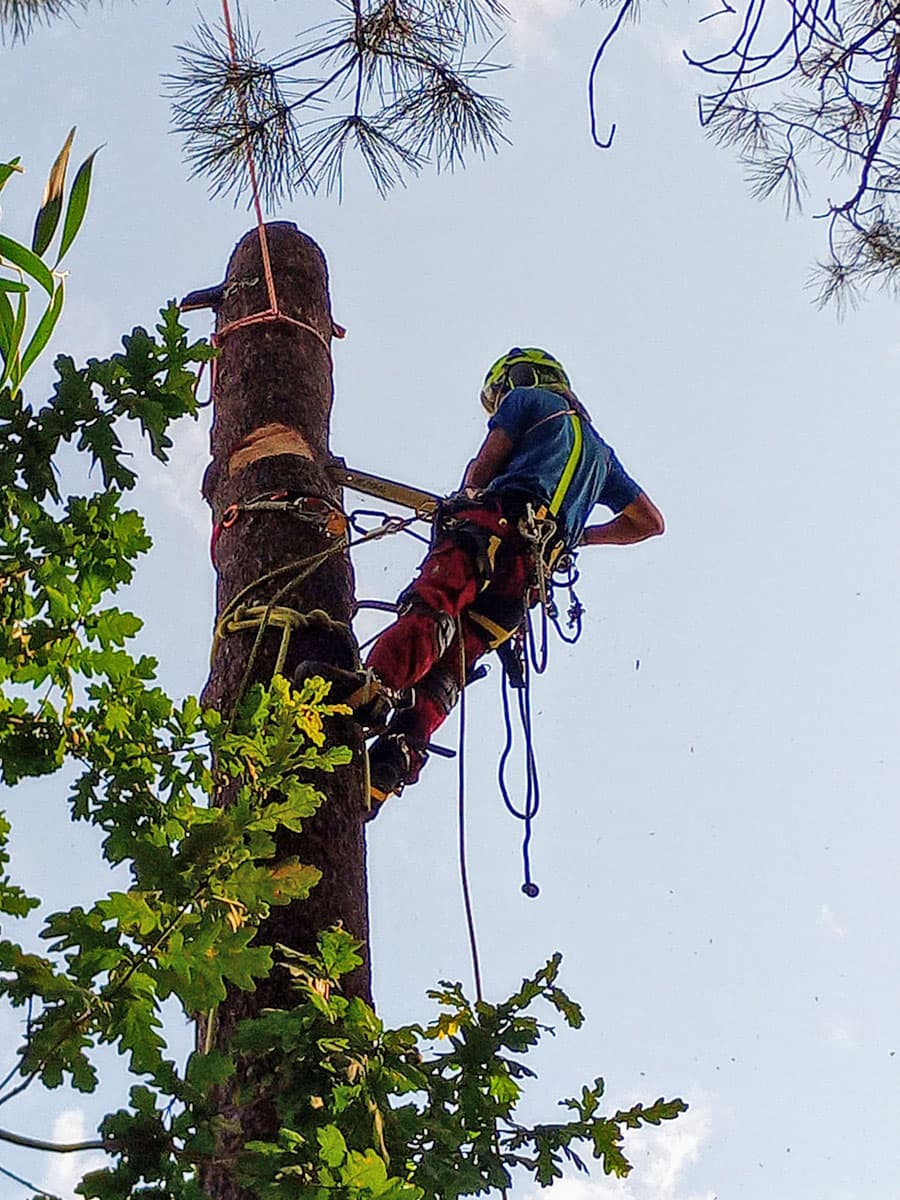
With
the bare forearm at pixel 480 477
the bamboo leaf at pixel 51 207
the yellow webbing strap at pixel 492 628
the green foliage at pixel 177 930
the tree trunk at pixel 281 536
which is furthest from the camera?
the bare forearm at pixel 480 477

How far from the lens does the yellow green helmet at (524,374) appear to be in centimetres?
380

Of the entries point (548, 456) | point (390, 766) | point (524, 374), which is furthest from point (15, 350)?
point (524, 374)

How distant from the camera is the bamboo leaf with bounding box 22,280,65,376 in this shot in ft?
4.64

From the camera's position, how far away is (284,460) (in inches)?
106

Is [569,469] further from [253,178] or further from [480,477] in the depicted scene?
[253,178]

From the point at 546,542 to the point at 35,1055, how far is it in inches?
94.1

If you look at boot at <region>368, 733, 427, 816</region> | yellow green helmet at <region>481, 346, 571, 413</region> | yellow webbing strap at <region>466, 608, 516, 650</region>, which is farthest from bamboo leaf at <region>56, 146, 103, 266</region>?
yellow green helmet at <region>481, 346, 571, 413</region>

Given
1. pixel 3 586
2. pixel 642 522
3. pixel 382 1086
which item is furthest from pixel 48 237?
pixel 642 522

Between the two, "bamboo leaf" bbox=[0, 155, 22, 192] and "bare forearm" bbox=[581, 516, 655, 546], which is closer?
"bamboo leaf" bbox=[0, 155, 22, 192]

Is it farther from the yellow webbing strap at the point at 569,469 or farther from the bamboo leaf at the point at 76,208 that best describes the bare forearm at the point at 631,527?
the bamboo leaf at the point at 76,208

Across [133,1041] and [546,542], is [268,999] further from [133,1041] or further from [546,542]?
[546,542]

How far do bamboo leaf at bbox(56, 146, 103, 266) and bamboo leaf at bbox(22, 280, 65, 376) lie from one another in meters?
0.06

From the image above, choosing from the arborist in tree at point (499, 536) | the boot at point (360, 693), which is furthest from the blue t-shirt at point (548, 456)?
the boot at point (360, 693)

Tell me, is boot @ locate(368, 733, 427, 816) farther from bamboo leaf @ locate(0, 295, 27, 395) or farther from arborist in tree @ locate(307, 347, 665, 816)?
bamboo leaf @ locate(0, 295, 27, 395)
